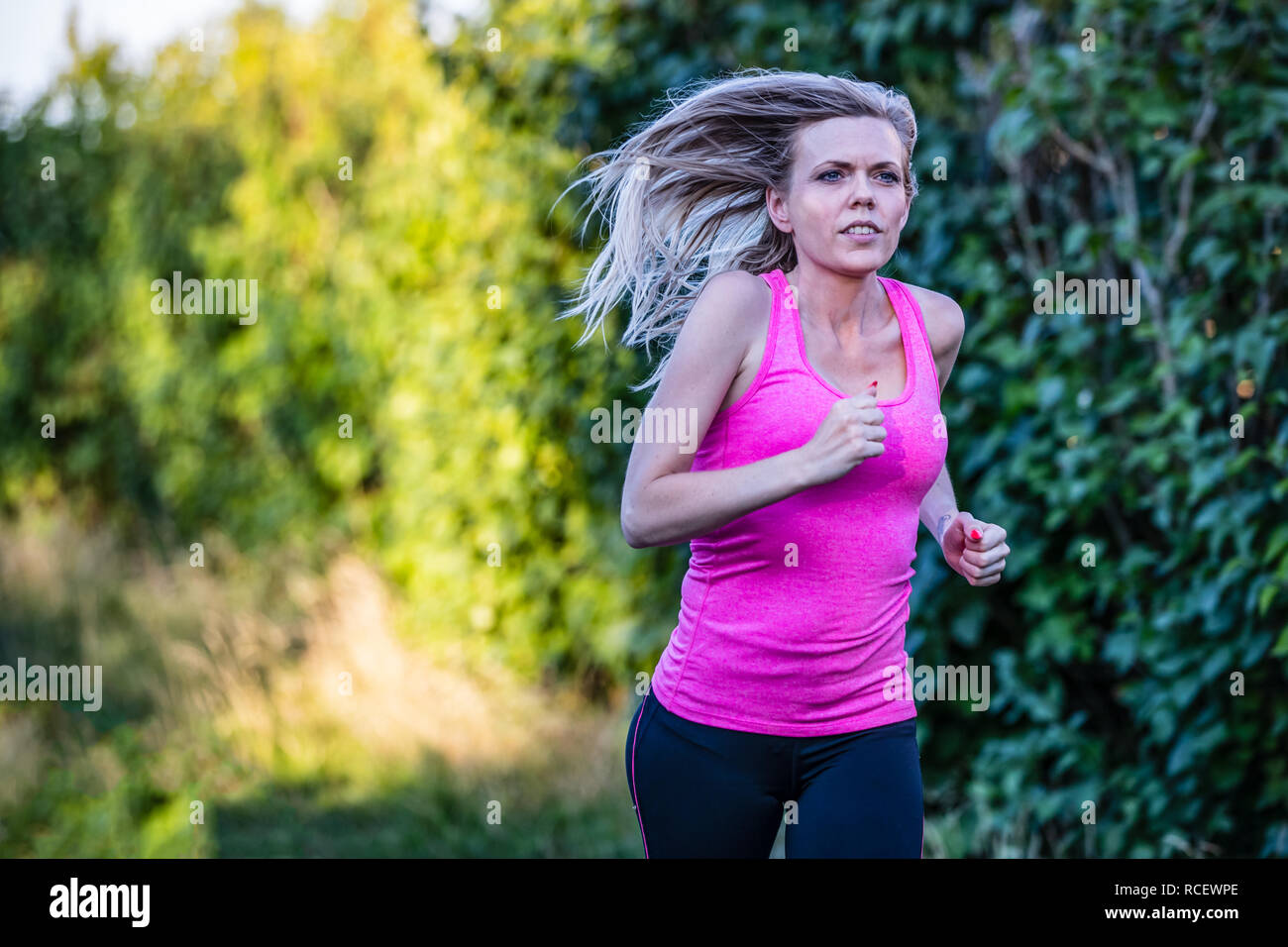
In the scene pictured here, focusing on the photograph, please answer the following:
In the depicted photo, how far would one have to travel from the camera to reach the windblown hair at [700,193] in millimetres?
2629

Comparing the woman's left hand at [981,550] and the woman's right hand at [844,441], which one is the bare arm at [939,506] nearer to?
the woman's left hand at [981,550]

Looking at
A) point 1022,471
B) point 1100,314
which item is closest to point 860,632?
point 1022,471

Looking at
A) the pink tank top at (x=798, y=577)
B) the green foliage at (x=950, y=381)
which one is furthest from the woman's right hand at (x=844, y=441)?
the green foliage at (x=950, y=381)

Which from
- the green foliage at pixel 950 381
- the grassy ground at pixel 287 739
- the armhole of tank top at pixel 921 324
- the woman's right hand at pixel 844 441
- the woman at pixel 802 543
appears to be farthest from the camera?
the grassy ground at pixel 287 739

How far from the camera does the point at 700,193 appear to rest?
274 centimetres

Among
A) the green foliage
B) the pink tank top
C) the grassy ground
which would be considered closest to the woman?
the pink tank top

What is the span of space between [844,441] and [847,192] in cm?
54

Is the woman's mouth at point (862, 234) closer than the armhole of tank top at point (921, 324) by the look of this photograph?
Yes

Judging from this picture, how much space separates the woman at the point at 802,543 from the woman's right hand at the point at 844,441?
0.13ft

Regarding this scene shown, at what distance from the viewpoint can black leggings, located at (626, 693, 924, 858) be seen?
7.57ft

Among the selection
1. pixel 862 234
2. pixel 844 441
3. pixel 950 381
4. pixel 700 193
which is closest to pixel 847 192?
pixel 862 234

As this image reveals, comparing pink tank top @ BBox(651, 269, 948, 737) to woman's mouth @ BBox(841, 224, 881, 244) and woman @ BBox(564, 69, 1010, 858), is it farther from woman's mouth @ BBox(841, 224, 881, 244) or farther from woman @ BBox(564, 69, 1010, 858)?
woman's mouth @ BBox(841, 224, 881, 244)

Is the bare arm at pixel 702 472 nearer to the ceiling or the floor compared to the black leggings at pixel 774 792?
nearer to the ceiling

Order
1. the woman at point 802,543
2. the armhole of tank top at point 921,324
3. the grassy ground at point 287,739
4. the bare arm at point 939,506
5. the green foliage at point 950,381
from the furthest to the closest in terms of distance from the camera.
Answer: the grassy ground at point 287,739 → the green foliage at point 950,381 → the bare arm at point 939,506 → the armhole of tank top at point 921,324 → the woman at point 802,543
